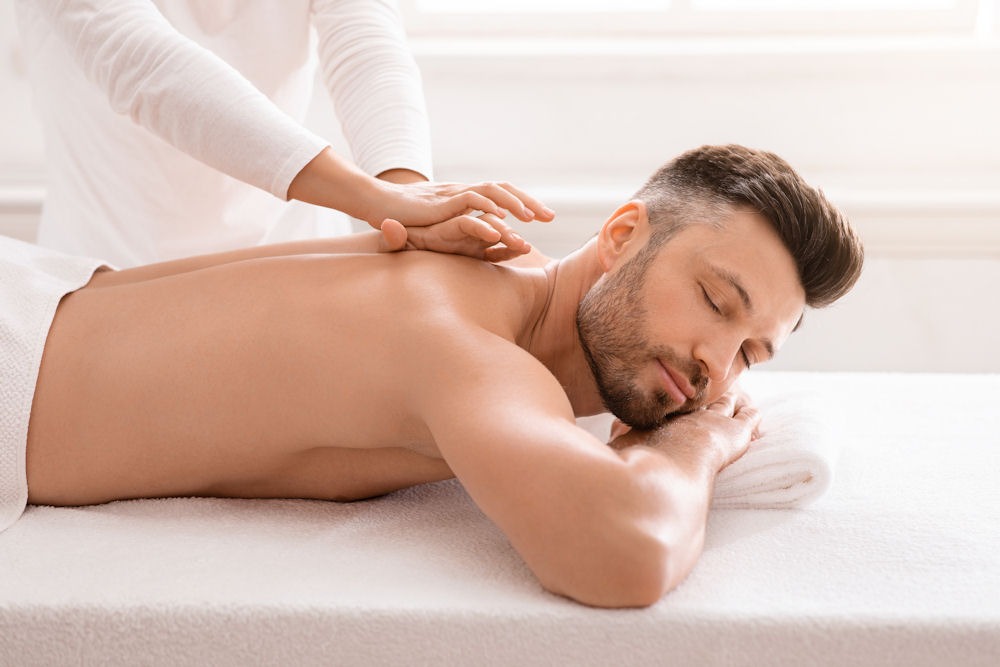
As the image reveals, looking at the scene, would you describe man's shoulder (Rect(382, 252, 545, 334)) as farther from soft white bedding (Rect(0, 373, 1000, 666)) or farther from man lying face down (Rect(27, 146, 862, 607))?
soft white bedding (Rect(0, 373, 1000, 666))

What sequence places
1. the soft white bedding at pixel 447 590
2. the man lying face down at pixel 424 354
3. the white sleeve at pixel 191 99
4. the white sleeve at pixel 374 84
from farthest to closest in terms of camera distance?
the white sleeve at pixel 374 84
the white sleeve at pixel 191 99
the man lying face down at pixel 424 354
the soft white bedding at pixel 447 590

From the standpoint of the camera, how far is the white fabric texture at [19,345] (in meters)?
1.22

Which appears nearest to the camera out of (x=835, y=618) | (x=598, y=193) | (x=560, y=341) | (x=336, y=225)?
(x=835, y=618)

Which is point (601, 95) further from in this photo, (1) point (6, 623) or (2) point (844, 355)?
(1) point (6, 623)

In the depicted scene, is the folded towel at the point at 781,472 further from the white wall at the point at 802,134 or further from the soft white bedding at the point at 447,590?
the white wall at the point at 802,134

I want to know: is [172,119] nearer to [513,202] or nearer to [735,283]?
[513,202]

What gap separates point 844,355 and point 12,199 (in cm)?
201

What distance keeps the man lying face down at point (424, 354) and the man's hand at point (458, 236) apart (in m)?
0.02

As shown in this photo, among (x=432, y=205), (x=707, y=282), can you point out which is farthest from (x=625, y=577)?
(x=432, y=205)

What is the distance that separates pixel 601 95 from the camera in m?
2.55

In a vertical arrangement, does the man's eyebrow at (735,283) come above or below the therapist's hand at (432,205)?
below

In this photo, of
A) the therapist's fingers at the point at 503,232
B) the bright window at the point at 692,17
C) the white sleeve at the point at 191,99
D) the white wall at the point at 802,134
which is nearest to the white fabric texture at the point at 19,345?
the white sleeve at the point at 191,99

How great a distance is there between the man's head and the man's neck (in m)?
0.04

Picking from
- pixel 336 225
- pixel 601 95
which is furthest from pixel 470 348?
pixel 601 95
